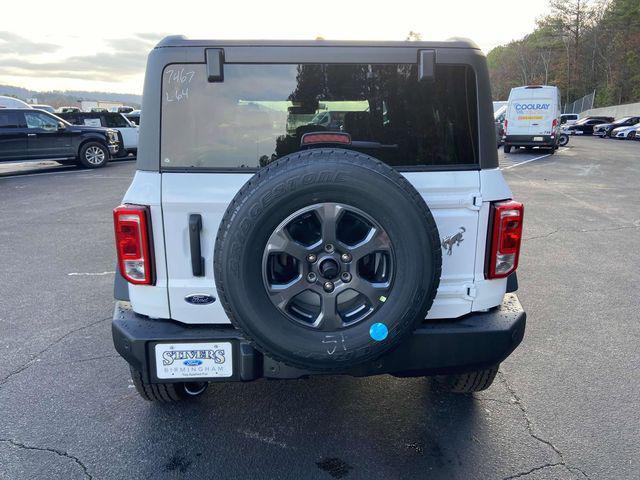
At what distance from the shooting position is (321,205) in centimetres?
206

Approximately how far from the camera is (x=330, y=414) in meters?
2.96

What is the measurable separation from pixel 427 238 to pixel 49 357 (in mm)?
3058

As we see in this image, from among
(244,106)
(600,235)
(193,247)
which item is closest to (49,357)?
(193,247)

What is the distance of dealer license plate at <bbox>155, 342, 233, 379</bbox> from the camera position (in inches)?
91.8

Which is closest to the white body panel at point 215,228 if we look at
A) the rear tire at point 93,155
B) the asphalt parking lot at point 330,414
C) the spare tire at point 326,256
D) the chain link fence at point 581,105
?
the spare tire at point 326,256

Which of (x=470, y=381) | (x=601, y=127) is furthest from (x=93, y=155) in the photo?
(x=601, y=127)

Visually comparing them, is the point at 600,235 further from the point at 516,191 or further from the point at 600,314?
the point at 516,191

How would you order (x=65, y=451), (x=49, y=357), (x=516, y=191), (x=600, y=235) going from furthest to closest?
(x=516, y=191) < (x=600, y=235) < (x=49, y=357) < (x=65, y=451)

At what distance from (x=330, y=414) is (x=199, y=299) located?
1147 mm

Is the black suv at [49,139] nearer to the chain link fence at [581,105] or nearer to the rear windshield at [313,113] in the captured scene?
the rear windshield at [313,113]

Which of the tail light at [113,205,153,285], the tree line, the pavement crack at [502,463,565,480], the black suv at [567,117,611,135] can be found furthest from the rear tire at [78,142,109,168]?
the tree line

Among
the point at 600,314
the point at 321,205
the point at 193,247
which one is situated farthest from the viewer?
the point at 600,314

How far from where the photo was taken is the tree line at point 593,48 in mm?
55497

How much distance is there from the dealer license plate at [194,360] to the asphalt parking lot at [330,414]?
550mm
